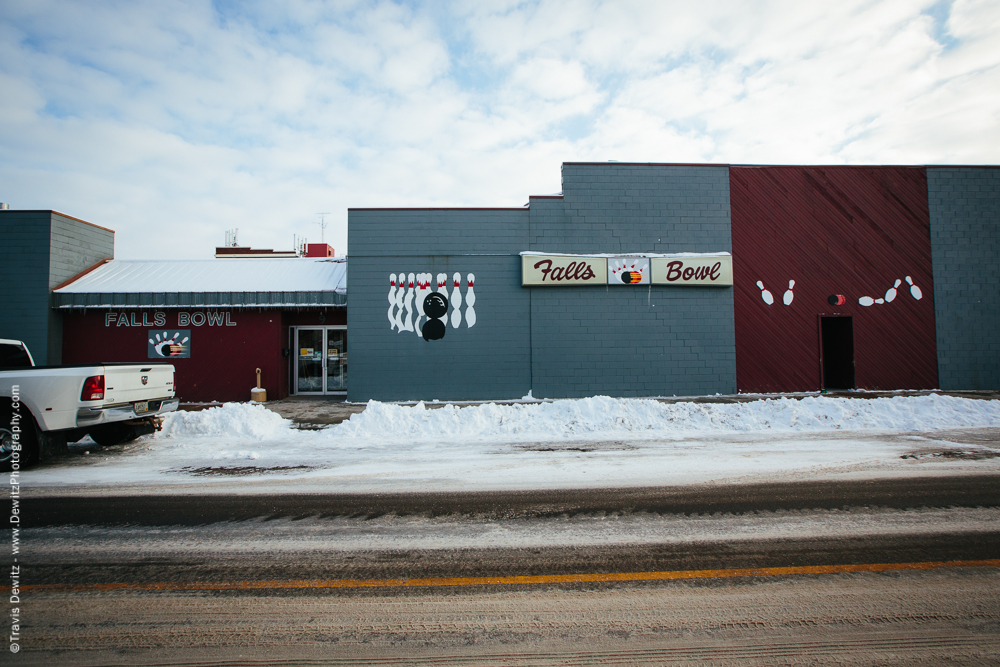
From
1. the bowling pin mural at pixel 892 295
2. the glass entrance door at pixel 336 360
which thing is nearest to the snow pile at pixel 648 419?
the bowling pin mural at pixel 892 295

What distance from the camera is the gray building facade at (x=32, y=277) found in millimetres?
14758

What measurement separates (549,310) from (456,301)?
302 centimetres

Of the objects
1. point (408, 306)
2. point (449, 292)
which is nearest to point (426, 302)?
point (408, 306)

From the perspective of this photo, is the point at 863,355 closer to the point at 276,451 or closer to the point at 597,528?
the point at 597,528

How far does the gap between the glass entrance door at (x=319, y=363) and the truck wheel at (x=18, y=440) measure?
30.8 feet

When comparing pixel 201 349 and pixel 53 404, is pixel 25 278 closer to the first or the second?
pixel 201 349

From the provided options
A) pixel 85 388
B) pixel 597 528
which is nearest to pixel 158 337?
pixel 85 388

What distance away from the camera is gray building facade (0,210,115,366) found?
14.8 meters

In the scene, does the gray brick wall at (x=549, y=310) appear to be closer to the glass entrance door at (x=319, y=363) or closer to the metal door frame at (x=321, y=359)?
the metal door frame at (x=321, y=359)

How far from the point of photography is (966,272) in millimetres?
16125

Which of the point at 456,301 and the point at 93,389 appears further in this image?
the point at 456,301

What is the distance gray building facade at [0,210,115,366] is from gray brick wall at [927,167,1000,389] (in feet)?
96.4

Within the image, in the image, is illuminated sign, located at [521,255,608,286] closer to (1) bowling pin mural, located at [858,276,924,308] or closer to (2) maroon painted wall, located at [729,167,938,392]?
(2) maroon painted wall, located at [729,167,938,392]

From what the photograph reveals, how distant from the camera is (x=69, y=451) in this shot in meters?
8.39
